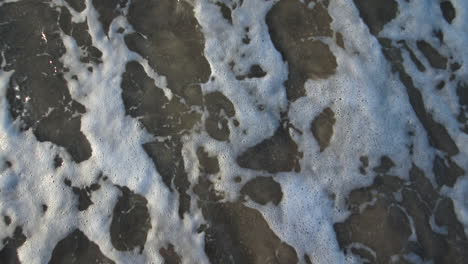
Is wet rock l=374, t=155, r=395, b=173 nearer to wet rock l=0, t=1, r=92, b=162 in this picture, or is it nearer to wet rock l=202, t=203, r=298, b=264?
wet rock l=202, t=203, r=298, b=264

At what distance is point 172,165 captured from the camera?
3.23 metres

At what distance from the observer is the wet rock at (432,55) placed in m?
3.37

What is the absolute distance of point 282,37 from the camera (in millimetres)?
3422

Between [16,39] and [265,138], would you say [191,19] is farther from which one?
[16,39]

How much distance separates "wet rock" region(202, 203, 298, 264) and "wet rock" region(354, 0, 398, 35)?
1.71 metres

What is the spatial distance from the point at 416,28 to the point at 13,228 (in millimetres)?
3361

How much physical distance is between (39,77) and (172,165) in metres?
1.25

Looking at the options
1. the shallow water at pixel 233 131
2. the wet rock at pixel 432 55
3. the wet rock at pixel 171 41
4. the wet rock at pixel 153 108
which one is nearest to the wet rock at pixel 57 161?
the shallow water at pixel 233 131

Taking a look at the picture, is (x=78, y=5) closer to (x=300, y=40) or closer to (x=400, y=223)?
(x=300, y=40)

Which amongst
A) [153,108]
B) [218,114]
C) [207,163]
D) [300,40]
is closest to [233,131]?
[218,114]

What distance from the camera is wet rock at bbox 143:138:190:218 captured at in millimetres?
3172

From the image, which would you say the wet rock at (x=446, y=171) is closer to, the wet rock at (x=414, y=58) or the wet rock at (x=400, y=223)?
the wet rock at (x=400, y=223)

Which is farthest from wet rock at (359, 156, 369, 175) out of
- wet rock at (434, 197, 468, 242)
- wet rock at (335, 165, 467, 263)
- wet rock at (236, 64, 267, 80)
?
wet rock at (236, 64, 267, 80)

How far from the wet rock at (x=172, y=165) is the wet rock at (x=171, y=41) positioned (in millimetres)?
417
